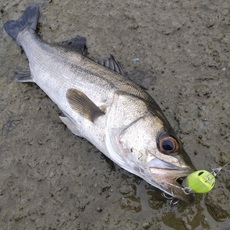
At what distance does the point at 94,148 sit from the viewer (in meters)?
3.72

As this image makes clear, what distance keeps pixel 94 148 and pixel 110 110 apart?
54 cm

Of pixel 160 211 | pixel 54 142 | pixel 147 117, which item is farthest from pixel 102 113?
pixel 160 211

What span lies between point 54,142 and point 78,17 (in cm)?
185

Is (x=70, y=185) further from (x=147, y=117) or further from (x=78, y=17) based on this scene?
(x=78, y=17)

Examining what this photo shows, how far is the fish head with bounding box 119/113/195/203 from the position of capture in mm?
2861

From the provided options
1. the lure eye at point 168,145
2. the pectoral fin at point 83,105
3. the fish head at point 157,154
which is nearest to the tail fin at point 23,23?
the pectoral fin at point 83,105

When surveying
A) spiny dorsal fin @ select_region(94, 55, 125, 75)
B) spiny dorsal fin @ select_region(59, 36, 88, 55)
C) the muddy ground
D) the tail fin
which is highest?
the tail fin

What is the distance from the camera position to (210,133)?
11.8 ft

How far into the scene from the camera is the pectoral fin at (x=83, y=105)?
11.3ft

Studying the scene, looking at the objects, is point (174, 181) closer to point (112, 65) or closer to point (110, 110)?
point (110, 110)

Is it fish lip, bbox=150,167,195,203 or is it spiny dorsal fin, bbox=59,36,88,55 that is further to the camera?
spiny dorsal fin, bbox=59,36,88,55

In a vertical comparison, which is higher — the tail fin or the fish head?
the tail fin

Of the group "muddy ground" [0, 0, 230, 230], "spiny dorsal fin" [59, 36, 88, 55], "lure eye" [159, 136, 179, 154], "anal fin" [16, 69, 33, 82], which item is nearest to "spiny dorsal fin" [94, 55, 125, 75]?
"muddy ground" [0, 0, 230, 230]

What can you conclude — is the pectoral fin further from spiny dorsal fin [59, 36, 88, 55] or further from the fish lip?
the fish lip
